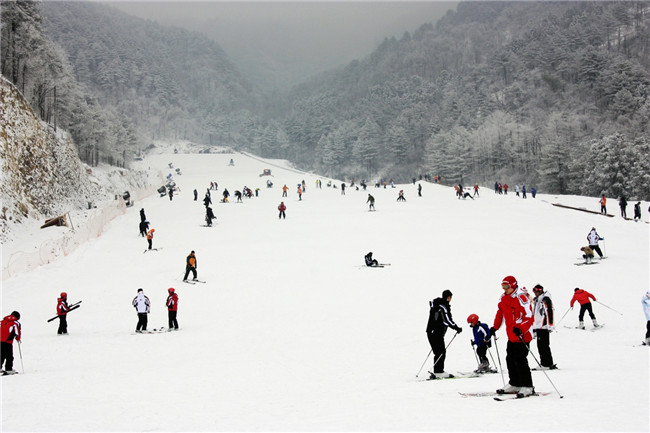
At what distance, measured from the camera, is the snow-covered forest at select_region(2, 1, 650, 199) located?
184 feet

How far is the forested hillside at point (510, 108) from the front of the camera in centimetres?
6912

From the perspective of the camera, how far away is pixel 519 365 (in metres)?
6.32

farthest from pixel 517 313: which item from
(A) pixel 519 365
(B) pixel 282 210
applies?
(B) pixel 282 210

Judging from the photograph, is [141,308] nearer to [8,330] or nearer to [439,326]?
[8,330]

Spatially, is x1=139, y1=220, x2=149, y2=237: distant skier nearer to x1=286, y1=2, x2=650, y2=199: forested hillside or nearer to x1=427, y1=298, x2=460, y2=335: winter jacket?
x1=427, y1=298, x2=460, y2=335: winter jacket

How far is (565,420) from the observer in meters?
5.05

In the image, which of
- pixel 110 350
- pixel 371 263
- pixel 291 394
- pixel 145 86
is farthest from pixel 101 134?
pixel 145 86

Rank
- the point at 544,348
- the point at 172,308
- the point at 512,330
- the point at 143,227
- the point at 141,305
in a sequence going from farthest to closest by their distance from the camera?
1. the point at 143,227
2. the point at 172,308
3. the point at 141,305
4. the point at 544,348
5. the point at 512,330

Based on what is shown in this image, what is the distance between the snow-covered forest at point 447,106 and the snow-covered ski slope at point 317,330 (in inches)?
1238

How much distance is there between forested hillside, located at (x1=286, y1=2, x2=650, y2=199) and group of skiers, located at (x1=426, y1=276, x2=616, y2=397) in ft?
174

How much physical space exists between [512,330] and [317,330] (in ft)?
21.3

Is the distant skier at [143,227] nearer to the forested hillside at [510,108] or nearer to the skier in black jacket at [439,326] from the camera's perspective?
the skier in black jacket at [439,326]

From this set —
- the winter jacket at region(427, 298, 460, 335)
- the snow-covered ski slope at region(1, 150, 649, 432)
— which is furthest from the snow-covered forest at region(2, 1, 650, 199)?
the winter jacket at region(427, 298, 460, 335)

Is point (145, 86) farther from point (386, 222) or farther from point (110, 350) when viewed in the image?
point (110, 350)
